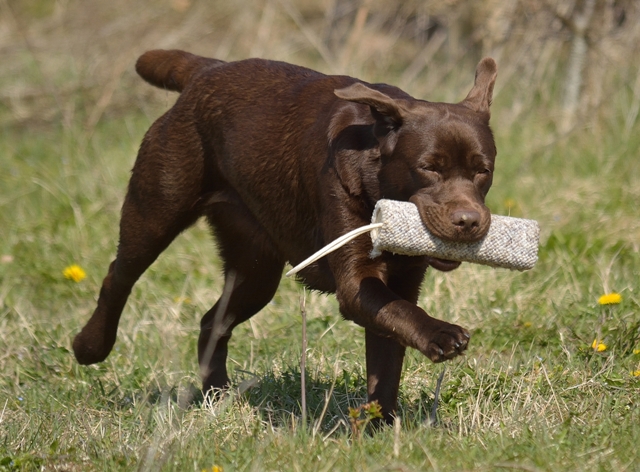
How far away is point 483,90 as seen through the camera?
3816 mm

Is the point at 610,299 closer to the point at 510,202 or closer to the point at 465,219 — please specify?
the point at 465,219

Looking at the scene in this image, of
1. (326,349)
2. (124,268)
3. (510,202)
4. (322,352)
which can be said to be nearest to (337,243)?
(322,352)

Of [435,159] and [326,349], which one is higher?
[435,159]

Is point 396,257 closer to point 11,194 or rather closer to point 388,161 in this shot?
point 388,161

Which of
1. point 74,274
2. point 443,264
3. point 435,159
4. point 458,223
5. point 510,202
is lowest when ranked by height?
point 74,274

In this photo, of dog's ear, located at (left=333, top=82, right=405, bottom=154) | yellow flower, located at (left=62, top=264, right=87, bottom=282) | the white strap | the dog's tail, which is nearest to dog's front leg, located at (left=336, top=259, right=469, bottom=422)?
the white strap

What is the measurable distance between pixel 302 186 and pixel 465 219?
916 mm

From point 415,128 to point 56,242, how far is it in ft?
13.3

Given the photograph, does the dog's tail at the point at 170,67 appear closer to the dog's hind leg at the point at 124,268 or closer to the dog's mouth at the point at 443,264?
the dog's hind leg at the point at 124,268

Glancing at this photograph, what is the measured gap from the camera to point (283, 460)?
310 centimetres

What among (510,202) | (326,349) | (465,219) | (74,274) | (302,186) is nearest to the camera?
(465,219)

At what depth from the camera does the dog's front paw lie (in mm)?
3012

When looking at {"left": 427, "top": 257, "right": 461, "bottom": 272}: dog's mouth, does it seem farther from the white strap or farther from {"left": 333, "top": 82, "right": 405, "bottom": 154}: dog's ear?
{"left": 333, "top": 82, "right": 405, "bottom": 154}: dog's ear

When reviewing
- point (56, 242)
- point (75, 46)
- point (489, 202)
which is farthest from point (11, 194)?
point (489, 202)
